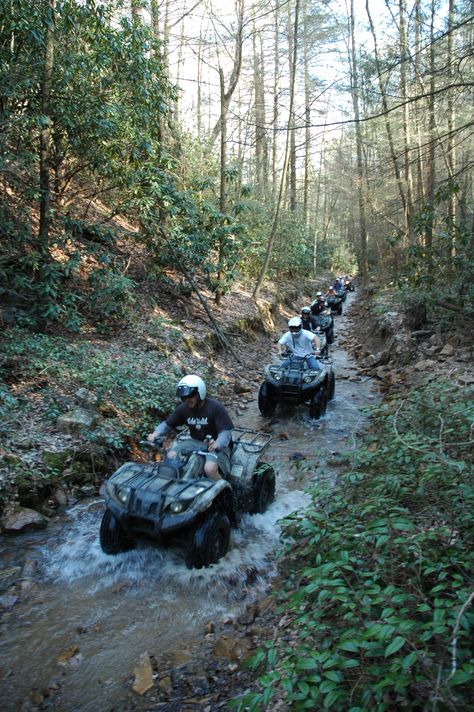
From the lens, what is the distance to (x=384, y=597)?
262cm

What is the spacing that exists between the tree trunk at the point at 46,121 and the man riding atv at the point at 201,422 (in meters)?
4.79

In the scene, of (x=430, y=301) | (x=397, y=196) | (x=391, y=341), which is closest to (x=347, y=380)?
(x=391, y=341)

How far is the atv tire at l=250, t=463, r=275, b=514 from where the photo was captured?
5242 mm

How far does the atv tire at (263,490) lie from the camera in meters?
5.24

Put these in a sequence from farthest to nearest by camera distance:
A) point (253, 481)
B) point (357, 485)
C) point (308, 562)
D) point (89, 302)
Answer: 1. point (89, 302)
2. point (253, 481)
3. point (357, 485)
4. point (308, 562)

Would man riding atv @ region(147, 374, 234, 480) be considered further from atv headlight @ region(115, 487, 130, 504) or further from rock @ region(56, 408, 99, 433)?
rock @ region(56, 408, 99, 433)

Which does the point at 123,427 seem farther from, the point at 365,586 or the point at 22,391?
the point at 365,586

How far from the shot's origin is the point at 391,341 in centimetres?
1216

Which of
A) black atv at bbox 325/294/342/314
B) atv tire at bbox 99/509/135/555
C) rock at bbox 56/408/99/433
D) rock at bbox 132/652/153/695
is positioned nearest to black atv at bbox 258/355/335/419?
rock at bbox 56/408/99/433

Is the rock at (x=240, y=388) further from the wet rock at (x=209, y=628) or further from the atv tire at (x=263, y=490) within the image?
the wet rock at (x=209, y=628)

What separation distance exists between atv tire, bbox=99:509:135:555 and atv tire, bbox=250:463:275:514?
4.85ft

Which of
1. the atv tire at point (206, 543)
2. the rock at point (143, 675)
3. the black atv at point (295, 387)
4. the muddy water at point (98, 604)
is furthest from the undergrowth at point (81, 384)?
the rock at point (143, 675)

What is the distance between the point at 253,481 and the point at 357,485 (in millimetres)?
1231

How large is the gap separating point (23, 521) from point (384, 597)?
389cm
